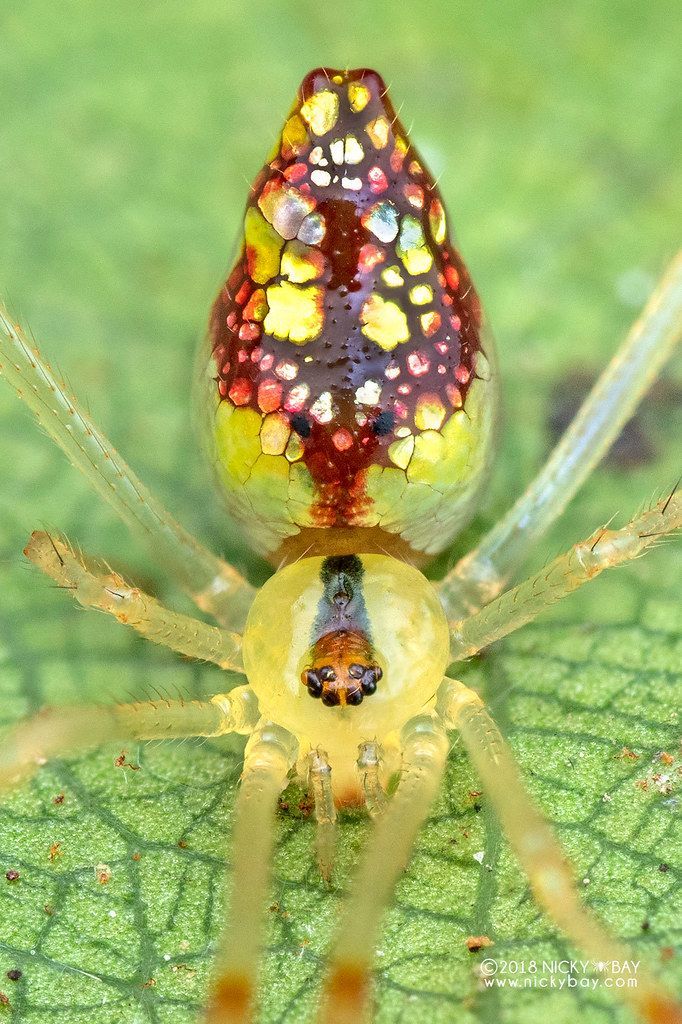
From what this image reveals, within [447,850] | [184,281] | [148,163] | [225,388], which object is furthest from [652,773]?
[148,163]

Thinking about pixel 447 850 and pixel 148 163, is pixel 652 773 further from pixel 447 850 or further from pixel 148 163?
pixel 148 163

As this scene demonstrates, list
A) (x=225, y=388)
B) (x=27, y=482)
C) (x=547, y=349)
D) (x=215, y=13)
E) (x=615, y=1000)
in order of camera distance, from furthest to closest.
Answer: (x=215, y=13) → (x=547, y=349) → (x=27, y=482) → (x=225, y=388) → (x=615, y=1000)

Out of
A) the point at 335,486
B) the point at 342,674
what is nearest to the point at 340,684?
the point at 342,674

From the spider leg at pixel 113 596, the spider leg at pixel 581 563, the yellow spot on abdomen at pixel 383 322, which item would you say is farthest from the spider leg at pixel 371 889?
the yellow spot on abdomen at pixel 383 322

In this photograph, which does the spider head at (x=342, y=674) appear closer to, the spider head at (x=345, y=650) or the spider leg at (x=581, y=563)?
the spider head at (x=345, y=650)

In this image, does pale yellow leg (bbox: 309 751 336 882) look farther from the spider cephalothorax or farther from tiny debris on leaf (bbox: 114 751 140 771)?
tiny debris on leaf (bbox: 114 751 140 771)

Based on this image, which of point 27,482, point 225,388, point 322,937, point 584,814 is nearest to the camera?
point 322,937

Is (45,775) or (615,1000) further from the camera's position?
(45,775)
